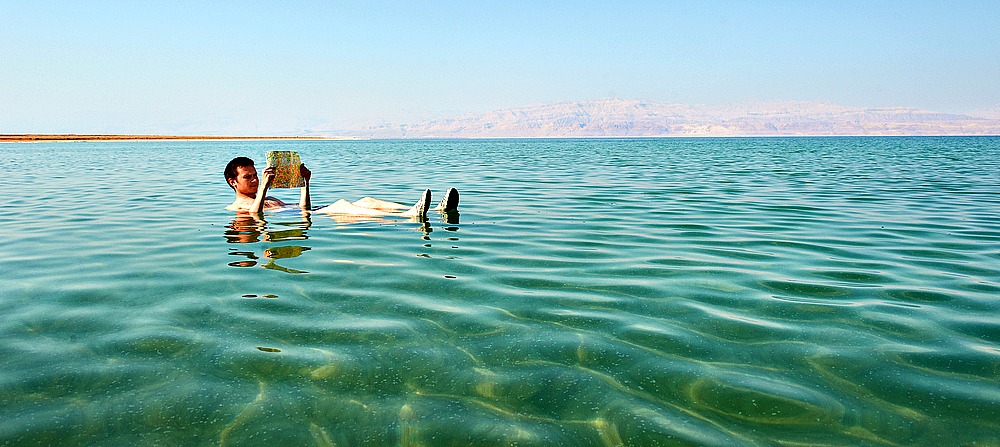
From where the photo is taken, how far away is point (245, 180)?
1296 centimetres

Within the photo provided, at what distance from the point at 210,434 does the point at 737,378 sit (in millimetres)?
3032

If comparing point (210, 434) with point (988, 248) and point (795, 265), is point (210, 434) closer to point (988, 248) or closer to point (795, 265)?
point (795, 265)

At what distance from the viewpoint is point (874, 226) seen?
10680mm

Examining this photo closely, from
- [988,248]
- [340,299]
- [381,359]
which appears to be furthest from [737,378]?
[988,248]

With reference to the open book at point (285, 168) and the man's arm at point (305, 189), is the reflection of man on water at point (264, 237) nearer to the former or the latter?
the man's arm at point (305, 189)

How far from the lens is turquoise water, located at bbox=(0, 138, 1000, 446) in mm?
3547

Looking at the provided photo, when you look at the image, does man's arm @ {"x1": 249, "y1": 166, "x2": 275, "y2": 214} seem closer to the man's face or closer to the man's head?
the man's head

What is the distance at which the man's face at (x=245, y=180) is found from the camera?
12.8m

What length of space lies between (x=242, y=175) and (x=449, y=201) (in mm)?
4168

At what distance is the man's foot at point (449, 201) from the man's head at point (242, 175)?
3826 millimetres

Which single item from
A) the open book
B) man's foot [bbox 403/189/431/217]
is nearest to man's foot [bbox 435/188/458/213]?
man's foot [bbox 403/189/431/217]

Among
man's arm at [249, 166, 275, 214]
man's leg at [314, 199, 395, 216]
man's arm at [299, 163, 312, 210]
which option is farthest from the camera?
man's arm at [299, 163, 312, 210]

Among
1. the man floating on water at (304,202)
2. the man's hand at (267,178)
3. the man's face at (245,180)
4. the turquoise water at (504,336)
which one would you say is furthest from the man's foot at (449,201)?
the man's face at (245,180)

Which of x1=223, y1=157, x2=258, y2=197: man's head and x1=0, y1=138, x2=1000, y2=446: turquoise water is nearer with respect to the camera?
x1=0, y1=138, x2=1000, y2=446: turquoise water
